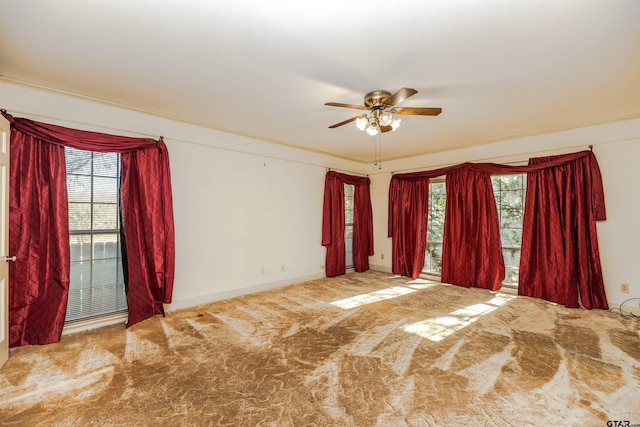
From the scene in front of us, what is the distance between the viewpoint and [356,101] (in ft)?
9.50

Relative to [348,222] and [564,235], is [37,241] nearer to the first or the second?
[348,222]

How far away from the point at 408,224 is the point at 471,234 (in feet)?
3.71

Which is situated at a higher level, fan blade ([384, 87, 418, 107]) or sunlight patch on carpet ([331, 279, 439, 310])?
fan blade ([384, 87, 418, 107])

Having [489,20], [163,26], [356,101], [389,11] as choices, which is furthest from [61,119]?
[489,20]

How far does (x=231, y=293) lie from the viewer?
4020mm

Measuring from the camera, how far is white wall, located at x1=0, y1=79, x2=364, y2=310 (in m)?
2.97

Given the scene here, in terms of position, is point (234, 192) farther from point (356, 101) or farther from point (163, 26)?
point (163, 26)

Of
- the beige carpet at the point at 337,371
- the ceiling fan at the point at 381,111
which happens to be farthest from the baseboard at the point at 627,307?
the ceiling fan at the point at 381,111

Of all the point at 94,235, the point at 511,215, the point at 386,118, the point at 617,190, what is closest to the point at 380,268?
the point at 511,215

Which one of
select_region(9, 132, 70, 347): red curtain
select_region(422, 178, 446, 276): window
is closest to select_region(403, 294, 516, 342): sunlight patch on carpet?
select_region(422, 178, 446, 276): window

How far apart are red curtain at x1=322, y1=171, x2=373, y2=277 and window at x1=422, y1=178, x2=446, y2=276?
3.95ft

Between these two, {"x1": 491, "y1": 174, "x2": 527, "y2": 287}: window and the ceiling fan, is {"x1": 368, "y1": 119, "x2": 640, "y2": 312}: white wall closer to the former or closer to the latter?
{"x1": 491, "y1": 174, "x2": 527, "y2": 287}: window

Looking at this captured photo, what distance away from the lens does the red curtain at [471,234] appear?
4387mm

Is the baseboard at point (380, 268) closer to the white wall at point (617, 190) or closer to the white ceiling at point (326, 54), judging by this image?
the white wall at point (617, 190)
